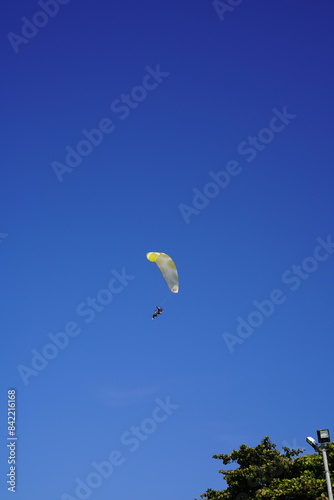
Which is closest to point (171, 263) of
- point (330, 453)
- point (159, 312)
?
point (159, 312)

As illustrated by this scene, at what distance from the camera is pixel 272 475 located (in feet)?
116

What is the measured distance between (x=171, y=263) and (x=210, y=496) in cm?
1594

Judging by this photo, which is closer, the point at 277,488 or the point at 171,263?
the point at 277,488

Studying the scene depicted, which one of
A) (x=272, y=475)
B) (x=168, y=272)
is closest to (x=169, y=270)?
(x=168, y=272)

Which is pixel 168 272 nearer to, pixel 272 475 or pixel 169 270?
pixel 169 270

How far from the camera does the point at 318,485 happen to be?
31750mm

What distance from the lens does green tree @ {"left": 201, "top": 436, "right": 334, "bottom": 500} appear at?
3219 cm

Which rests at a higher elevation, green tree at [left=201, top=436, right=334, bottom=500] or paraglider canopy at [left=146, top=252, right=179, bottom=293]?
paraglider canopy at [left=146, top=252, right=179, bottom=293]

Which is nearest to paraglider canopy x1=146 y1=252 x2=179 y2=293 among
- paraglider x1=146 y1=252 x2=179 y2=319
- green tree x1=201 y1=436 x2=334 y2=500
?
paraglider x1=146 y1=252 x2=179 y2=319

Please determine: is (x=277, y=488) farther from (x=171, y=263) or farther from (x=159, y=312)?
(x=171, y=263)

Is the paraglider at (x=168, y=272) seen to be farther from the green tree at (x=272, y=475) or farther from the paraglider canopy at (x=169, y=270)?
the green tree at (x=272, y=475)

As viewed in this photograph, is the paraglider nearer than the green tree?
No

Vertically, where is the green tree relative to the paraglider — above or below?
below

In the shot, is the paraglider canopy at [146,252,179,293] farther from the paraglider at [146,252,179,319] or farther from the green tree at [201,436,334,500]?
the green tree at [201,436,334,500]
